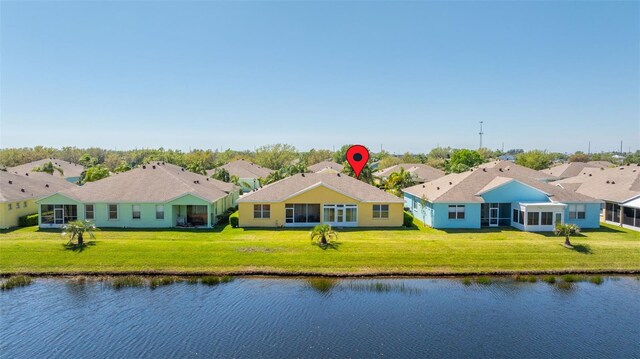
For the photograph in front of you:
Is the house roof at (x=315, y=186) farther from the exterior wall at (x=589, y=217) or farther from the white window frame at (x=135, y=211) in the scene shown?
the exterior wall at (x=589, y=217)

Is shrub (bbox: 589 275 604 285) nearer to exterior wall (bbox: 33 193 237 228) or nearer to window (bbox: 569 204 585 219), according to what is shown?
window (bbox: 569 204 585 219)

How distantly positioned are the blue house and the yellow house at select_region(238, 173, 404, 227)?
161 inches

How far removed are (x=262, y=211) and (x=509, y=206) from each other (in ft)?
77.7

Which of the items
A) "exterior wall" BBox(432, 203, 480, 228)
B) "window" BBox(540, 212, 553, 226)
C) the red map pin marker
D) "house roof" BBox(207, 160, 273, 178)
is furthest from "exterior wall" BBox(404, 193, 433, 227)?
"house roof" BBox(207, 160, 273, 178)

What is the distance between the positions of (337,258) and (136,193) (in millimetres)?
22077

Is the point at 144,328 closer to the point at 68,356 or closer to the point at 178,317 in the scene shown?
the point at 178,317

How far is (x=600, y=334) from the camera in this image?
20.2 m

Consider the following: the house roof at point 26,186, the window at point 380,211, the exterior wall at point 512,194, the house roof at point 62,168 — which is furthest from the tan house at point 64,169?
the exterior wall at point 512,194

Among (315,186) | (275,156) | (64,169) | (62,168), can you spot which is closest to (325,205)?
(315,186)

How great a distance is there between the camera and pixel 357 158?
56.3 m

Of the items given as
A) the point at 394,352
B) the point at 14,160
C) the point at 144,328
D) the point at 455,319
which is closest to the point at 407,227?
the point at 455,319

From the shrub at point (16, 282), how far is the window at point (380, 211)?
27.6 m

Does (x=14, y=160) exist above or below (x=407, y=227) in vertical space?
above

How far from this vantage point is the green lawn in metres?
29.3
